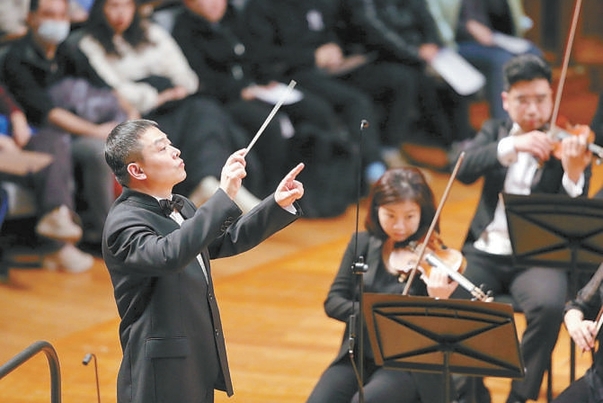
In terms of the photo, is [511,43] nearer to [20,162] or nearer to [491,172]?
[20,162]

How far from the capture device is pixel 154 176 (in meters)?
3.02

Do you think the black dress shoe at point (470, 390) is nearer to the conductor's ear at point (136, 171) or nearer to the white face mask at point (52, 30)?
the conductor's ear at point (136, 171)

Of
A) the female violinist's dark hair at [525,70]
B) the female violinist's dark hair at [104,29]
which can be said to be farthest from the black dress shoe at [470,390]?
the female violinist's dark hair at [104,29]

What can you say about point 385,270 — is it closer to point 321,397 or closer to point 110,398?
point 321,397

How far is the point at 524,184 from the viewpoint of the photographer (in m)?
4.45

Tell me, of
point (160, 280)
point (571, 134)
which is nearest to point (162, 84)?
point (571, 134)

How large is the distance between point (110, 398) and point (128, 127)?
1727mm

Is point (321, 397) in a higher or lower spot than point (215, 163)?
lower

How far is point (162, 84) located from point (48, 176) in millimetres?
903

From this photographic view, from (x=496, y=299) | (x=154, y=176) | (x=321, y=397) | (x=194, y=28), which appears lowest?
(x=321, y=397)

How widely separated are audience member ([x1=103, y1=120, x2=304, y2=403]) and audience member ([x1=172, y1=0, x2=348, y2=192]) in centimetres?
367

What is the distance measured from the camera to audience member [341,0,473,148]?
26.0 feet

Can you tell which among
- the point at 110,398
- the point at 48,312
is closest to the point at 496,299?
the point at 110,398

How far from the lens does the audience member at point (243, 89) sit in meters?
6.66
